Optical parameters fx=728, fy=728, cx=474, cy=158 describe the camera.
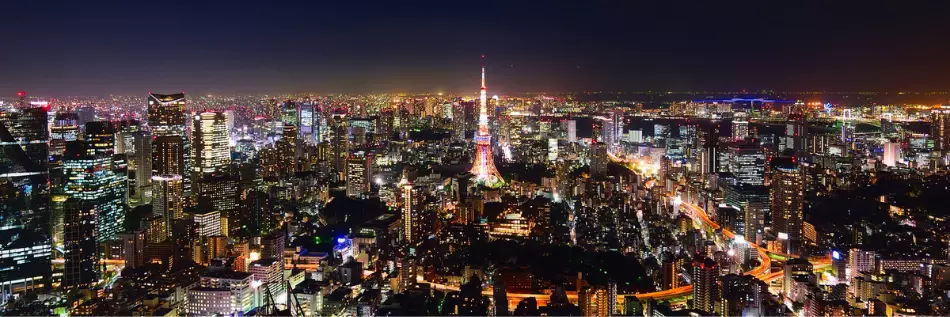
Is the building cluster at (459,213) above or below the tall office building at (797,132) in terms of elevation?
below

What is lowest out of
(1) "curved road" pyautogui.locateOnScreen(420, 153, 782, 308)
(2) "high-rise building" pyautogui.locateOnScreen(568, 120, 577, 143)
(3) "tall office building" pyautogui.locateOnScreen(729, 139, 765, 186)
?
(1) "curved road" pyautogui.locateOnScreen(420, 153, 782, 308)

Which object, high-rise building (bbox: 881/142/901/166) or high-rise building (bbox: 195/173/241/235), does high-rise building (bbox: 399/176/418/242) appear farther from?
high-rise building (bbox: 881/142/901/166)

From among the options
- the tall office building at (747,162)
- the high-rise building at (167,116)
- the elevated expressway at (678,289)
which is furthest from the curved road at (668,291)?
the high-rise building at (167,116)

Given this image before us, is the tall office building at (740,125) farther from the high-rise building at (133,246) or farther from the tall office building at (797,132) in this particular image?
the high-rise building at (133,246)

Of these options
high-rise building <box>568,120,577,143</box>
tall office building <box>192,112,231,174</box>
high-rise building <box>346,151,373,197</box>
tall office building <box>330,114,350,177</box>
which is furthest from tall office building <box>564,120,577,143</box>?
tall office building <box>192,112,231,174</box>

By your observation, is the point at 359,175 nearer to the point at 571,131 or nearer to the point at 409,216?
the point at 409,216

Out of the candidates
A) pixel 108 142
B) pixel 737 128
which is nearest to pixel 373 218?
pixel 108 142
